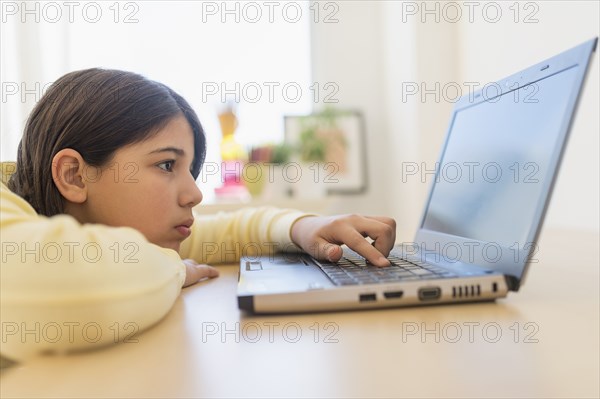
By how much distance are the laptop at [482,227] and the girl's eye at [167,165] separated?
0.61 ft

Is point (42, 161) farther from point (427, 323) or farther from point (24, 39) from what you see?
point (24, 39)

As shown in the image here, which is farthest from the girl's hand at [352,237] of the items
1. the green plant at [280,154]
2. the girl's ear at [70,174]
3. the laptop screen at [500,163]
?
the green plant at [280,154]

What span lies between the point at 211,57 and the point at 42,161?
169 cm

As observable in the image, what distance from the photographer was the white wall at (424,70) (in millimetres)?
1169

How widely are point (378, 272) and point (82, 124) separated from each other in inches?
17.9

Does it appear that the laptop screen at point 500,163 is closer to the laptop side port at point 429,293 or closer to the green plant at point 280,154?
the laptop side port at point 429,293

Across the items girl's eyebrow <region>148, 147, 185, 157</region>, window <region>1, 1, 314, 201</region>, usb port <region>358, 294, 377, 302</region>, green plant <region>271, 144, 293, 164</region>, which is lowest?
usb port <region>358, 294, 377, 302</region>

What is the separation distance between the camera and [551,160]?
0.50m

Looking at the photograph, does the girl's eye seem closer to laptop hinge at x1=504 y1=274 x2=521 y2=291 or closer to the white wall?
laptop hinge at x1=504 y1=274 x2=521 y2=291

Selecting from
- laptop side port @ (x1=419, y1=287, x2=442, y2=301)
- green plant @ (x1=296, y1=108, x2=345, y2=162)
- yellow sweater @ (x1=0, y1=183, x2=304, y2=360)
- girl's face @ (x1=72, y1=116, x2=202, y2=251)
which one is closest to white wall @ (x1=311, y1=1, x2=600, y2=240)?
green plant @ (x1=296, y1=108, x2=345, y2=162)

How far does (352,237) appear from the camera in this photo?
0.67 metres

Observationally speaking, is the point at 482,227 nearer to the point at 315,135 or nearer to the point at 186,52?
the point at 315,135

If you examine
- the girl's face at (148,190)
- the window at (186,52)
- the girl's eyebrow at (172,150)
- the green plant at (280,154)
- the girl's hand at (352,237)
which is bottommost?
the girl's hand at (352,237)

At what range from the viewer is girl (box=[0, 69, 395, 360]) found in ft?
1.44
